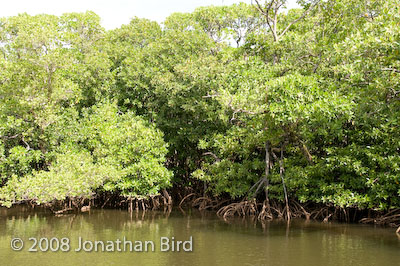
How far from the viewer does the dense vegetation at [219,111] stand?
10.6 meters

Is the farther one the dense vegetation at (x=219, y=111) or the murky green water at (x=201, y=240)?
the dense vegetation at (x=219, y=111)

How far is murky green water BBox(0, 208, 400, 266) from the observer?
7918 millimetres

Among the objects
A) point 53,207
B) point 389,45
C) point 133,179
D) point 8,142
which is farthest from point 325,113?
point 8,142

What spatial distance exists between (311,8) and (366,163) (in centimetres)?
626

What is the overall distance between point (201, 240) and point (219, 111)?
5787 millimetres

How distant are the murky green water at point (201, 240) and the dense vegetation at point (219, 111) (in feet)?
3.18

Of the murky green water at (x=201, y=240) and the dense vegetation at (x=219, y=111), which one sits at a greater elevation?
the dense vegetation at (x=219, y=111)

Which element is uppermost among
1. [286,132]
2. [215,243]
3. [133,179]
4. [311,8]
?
[311,8]

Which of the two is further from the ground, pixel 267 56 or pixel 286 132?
pixel 267 56

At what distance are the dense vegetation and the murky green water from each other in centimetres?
97

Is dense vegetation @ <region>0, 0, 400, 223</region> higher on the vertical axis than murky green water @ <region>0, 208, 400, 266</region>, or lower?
higher

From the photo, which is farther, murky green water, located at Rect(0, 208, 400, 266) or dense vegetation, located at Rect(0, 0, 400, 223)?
dense vegetation, located at Rect(0, 0, 400, 223)

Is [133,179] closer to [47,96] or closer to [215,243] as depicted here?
[47,96]

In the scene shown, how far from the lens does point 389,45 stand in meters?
8.76
